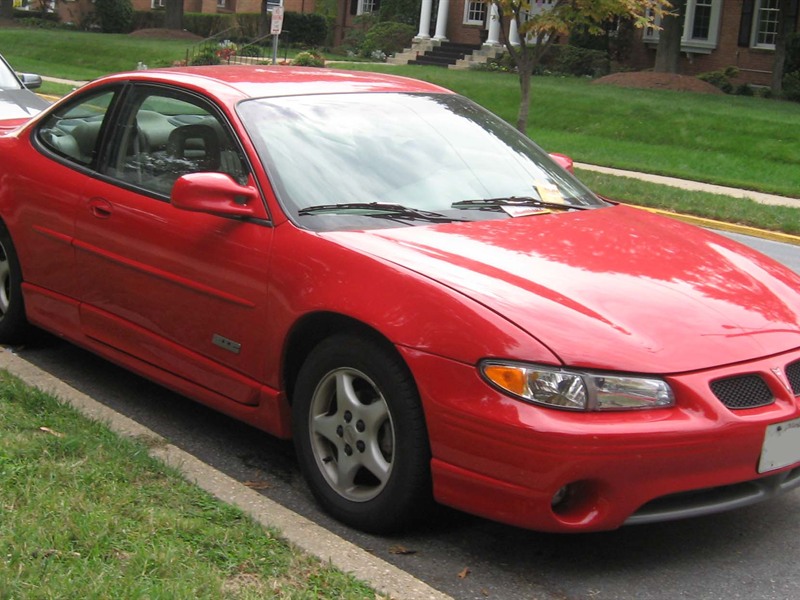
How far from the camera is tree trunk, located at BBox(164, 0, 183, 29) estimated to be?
5000 centimetres

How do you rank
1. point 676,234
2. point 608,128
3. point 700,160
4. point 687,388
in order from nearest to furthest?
1. point 687,388
2. point 676,234
3. point 700,160
4. point 608,128

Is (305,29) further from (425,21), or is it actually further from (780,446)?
(780,446)

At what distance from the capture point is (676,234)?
4.94m

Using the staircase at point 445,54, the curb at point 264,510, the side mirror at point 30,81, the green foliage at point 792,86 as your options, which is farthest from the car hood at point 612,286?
the staircase at point 445,54

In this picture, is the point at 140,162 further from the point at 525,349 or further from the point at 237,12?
the point at 237,12

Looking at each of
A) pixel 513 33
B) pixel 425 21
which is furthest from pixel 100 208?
pixel 425 21

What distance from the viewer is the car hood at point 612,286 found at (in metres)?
3.71

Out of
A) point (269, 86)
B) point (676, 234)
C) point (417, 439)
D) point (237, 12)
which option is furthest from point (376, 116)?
point (237, 12)

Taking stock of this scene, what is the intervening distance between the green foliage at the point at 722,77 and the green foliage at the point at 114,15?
31738mm

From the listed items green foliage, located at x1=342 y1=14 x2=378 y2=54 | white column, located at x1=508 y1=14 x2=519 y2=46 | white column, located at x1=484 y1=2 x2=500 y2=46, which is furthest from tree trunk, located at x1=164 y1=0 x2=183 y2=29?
white column, located at x1=508 y1=14 x2=519 y2=46

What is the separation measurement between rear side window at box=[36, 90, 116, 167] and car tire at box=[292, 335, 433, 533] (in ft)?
6.76

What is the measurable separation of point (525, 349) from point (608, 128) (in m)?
20.1

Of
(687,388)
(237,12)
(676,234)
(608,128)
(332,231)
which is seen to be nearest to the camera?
(687,388)

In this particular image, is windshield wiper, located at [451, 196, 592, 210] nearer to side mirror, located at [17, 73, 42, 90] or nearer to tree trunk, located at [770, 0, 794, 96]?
side mirror, located at [17, 73, 42, 90]
